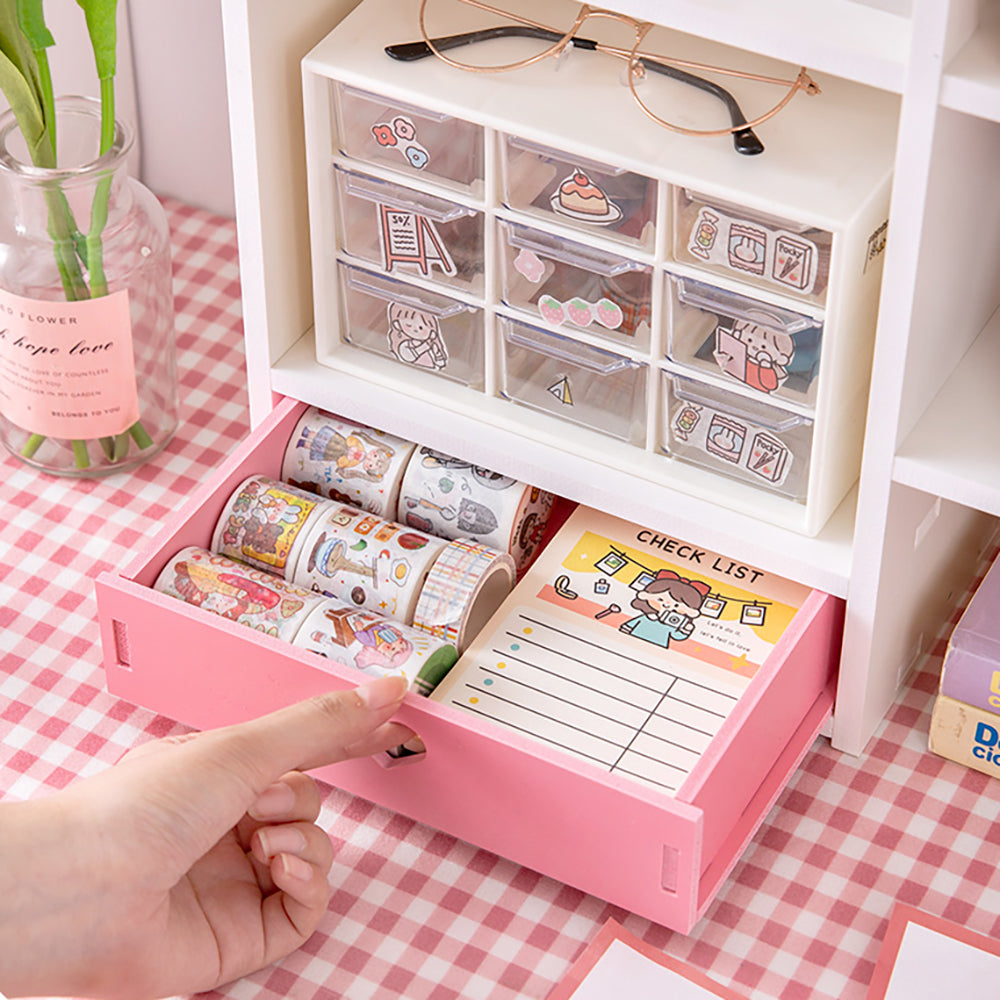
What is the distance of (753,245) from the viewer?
1.12 metres

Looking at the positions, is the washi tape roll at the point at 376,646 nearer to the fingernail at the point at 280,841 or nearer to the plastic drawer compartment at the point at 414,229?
the fingernail at the point at 280,841

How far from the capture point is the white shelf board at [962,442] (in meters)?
1.12

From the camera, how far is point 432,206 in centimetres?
124

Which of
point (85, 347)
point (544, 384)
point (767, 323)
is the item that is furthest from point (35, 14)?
point (767, 323)

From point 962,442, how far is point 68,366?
67cm

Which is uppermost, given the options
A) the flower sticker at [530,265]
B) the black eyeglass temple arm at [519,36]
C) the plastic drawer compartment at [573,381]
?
the black eyeglass temple arm at [519,36]

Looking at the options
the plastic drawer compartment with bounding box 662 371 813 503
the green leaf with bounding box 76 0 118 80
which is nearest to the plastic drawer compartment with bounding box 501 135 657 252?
the plastic drawer compartment with bounding box 662 371 813 503

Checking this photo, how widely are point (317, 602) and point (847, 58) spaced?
504 millimetres

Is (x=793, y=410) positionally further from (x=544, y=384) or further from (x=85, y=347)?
(x=85, y=347)

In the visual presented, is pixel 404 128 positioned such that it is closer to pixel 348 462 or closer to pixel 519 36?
pixel 519 36

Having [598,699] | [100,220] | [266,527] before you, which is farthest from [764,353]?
[100,220]

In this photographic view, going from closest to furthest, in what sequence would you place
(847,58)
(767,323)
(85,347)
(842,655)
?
(847,58), (767,323), (842,655), (85,347)

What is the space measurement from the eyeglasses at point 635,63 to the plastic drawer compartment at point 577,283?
102 mm

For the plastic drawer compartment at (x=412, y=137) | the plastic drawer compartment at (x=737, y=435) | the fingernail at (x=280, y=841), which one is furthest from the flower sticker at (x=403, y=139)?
the fingernail at (x=280, y=841)
